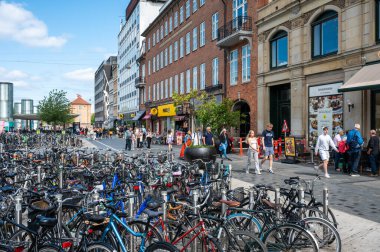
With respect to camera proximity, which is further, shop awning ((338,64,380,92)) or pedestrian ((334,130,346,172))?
pedestrian ((334,130,346,172))

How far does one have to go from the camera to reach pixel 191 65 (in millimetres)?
35000

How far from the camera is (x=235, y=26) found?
25094 mm

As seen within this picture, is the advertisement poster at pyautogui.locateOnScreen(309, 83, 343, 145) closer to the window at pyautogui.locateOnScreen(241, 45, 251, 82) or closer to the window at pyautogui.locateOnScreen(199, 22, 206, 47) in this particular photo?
the window at pyautogui.locateOnScreen(241, 45, 251, 82)

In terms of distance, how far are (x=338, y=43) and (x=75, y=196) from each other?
47.3ft

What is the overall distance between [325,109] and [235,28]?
978 centimetres

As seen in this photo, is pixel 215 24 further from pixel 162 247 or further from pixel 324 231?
pixel 162 247

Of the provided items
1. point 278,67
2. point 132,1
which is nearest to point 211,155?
point 278,67

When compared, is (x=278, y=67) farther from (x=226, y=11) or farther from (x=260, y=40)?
(x=226, y=11)

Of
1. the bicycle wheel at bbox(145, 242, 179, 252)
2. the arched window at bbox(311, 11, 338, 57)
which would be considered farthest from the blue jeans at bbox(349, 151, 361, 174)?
the bicycle wheel at bbox(145, 242, 179, 252)

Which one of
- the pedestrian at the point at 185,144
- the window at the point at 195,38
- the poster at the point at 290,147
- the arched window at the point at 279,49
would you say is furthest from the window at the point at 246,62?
the window at the point at 195,38

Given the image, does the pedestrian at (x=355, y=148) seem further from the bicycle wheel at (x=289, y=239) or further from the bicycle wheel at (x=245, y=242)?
the bicycle wheel at (x=245, y=242)

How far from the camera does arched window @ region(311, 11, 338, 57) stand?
17.2 meters

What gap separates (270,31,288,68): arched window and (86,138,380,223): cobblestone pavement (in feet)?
23.4

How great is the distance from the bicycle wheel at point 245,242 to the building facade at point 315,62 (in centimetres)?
1125
